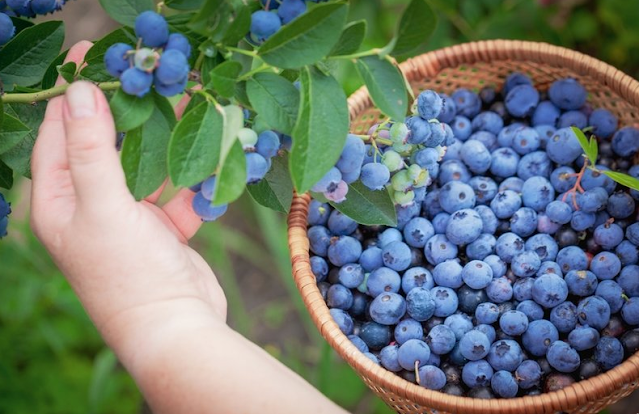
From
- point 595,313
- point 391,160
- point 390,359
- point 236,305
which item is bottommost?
point 236,305

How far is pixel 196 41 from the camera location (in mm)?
843

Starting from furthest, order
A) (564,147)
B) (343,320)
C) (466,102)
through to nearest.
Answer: (466,102) < (564,147) < (343,320)

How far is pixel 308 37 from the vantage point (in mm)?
749

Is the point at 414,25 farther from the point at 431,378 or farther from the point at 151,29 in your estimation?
the point at 431,378

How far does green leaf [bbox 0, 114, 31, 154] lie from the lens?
0.88m

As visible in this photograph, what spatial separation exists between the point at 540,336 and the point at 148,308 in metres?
0.62

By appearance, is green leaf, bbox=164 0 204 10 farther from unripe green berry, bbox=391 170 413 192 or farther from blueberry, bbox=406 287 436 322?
blueberry, bbox=406 287 436 322

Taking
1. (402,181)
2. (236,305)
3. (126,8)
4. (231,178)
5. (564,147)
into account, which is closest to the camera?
(231,178)

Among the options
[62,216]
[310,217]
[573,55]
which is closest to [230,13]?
[62,216]

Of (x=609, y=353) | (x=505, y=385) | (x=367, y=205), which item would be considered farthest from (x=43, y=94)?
(x=609, y=353)

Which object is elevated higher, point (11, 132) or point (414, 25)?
point (414, 25)

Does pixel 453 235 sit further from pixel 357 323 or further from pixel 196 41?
pixel 196 41

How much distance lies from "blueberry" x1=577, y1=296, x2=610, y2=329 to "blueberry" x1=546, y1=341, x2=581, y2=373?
55 millimetres

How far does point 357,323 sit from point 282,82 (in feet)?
1.78
